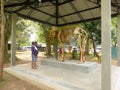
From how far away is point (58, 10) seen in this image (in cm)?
1377

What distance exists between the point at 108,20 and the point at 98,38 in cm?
1493

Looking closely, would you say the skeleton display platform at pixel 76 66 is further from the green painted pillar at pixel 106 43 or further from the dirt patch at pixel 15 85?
the green painted pillar at pixel 106 43

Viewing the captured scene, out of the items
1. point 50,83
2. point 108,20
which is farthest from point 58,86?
point 108,20

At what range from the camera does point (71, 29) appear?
33.9ft

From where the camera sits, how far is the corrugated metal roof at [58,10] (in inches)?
424

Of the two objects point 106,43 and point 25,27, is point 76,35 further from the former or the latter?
point 25,27

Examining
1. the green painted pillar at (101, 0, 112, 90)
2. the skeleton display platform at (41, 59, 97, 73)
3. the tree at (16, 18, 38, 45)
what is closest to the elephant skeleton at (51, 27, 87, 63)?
the skeleton display platform at (41, 59, 97, 73)

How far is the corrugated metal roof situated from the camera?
10.8 meters

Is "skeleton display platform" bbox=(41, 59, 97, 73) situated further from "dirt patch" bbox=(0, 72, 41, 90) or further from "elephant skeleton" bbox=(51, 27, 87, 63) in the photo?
"dirt patch" bbox=(0, 72, 41, 90)

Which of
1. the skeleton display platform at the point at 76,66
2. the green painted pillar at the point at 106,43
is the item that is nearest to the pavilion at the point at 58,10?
the skeleton display platform at the point at 76,66

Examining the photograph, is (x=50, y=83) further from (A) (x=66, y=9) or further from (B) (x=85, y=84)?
(A) (x=66, y=9)

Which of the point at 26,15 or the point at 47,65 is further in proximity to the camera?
the point at 26,15

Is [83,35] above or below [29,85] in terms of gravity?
above

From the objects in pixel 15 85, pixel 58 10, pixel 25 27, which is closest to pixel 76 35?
pixel 58 10
